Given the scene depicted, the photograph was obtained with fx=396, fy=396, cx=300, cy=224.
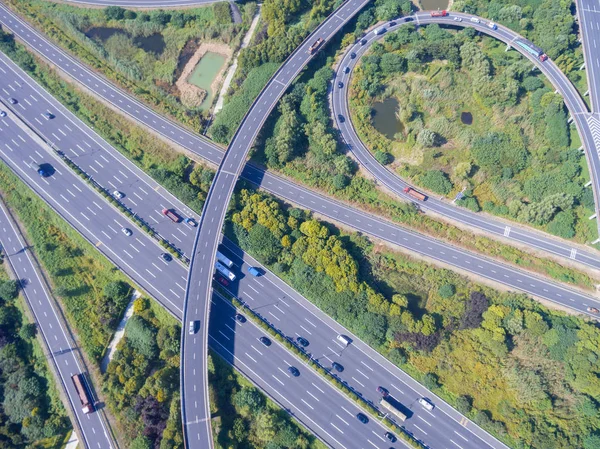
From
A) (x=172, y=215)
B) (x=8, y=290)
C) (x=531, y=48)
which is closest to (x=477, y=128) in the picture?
(x=531, y=48)

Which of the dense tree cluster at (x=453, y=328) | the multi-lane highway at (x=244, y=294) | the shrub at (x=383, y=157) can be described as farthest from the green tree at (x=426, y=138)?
the multi-lane highway at (x=244, y=294)

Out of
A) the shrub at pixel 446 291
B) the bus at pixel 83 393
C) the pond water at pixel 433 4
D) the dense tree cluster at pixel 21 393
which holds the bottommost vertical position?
the dense tree cluster at pixel 21 393

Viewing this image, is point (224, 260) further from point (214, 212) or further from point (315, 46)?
point (315, 46)

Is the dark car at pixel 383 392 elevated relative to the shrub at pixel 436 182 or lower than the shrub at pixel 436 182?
lower

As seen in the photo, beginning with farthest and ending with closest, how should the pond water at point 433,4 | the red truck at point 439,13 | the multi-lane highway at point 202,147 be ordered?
the pond water at point 433,4 → the red truck at point 439,13 → the multi-lane highway at point 202,147

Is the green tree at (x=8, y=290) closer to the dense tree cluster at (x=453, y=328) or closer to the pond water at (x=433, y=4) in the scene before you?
the dense tree cluster at (x=453, y=328)

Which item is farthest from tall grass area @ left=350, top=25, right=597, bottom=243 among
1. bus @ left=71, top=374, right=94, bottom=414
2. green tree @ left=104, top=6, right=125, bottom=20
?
bus @ left=71, top=374, right=94, bottom=414

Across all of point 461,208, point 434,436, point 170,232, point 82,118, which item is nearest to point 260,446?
point 434,436
